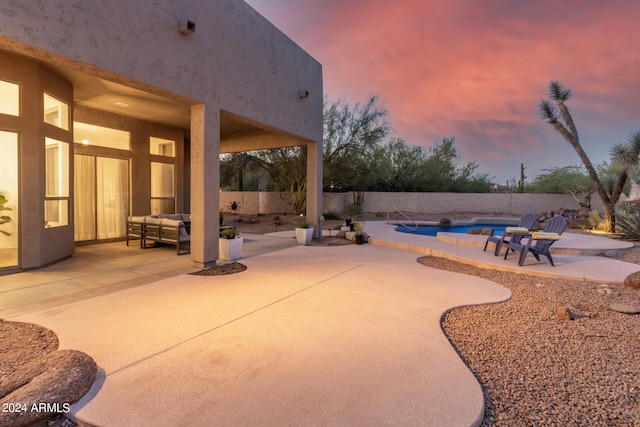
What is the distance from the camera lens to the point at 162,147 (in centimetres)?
956

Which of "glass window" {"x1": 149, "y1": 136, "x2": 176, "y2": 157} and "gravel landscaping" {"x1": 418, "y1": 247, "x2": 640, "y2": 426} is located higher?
"glass window" {"x1": 149, "y1": 136, "x2": 176, "y2": 157}

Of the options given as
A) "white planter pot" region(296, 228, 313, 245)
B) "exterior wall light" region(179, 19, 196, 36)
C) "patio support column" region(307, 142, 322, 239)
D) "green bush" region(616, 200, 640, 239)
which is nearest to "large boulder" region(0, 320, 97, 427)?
"exterior wall light" region(179, 19, 196, 36)

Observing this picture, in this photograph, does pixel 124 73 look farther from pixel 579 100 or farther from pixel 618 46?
pixel 579 100

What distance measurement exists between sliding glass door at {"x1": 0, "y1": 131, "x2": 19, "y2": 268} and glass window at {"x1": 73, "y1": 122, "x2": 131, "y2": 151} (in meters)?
2.72

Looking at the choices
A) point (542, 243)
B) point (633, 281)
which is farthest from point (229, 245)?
point (633, 281)

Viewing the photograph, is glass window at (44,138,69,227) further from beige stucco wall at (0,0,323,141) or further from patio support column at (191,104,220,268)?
beige stucco wall at (0,0,323,141)

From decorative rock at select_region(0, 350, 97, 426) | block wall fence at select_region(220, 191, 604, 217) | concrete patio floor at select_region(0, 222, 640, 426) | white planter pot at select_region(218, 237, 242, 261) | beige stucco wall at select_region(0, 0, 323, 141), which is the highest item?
beige stucco wall at select_region(0, 0, 323, 141)

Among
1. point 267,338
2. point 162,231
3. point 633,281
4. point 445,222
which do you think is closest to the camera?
point 267,338

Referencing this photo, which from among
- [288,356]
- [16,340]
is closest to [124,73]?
[16,340]

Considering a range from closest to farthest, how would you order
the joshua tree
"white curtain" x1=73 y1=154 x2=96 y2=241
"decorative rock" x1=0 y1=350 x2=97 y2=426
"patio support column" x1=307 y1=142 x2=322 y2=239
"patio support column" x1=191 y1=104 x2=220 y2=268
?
1. "decorative rock" x1=0 y1=350 x2=97 y2=426
2. "patio support column" x1=191 y1=104 x2=220 y2=268
3. "white curtain" x1=73 y1=154 x2=96 y2=241
4. "patio support column" x1=307 y1=142 x2=322 y2=239
5. the joshua tree

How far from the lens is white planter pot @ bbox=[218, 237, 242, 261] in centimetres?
614

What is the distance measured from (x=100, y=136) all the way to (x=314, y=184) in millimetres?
5647

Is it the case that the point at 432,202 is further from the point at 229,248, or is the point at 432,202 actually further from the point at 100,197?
the point at 100,197

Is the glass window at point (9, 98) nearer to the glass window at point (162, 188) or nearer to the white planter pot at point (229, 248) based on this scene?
the white planter pot at point (229, 248)
